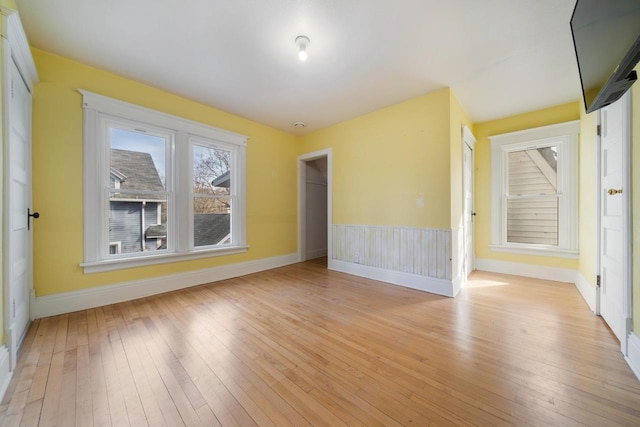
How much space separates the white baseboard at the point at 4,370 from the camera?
4.29ft

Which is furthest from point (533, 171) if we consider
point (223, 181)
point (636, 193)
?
point (223, 181)

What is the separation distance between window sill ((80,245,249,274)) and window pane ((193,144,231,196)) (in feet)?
2.99

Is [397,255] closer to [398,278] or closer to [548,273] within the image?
[398,278]

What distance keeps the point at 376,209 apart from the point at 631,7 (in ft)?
9.39

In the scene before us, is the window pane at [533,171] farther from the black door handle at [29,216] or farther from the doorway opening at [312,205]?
the black door handle at [29,216]

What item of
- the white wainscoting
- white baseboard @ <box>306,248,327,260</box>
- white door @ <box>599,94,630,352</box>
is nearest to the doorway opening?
white baseboard @ <box>306,248,327,260</box>

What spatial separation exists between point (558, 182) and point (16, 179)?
20.3 feet

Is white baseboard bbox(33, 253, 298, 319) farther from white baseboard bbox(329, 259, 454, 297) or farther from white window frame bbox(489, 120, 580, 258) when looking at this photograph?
white window frame bbox(489, 120, 580, 258)

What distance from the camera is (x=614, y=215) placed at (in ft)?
6.27

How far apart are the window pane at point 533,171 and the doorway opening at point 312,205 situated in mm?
3187

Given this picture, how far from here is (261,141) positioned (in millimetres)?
4145

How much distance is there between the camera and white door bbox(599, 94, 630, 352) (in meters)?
1.65

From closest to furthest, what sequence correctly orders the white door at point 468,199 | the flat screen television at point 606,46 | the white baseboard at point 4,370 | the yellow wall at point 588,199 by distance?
the flat screen television at point 606,46, the white baseboard at point 4,370, the yellow wall at point 588,199, the white door at point 468,199

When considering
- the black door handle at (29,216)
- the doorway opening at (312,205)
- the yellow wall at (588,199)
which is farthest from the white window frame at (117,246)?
the yellow wall at (588,199)
